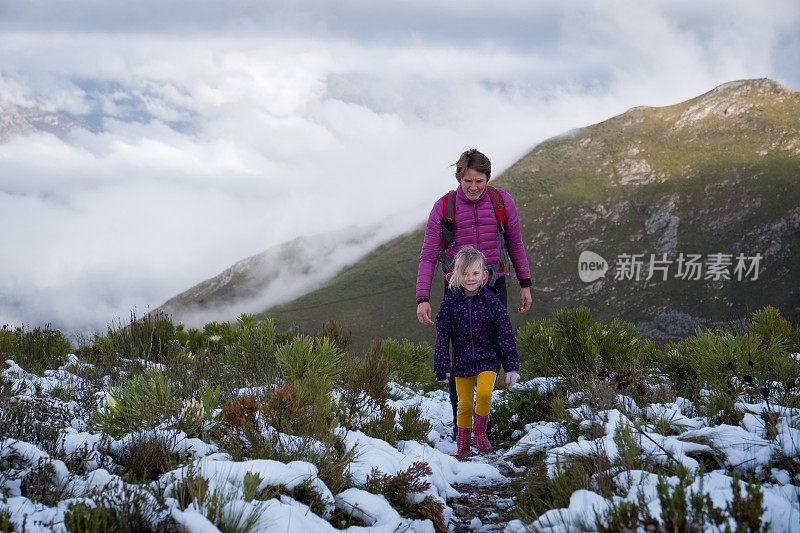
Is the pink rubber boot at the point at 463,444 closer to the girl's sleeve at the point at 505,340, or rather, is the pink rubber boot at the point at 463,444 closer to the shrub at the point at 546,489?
the girl's sleeve at the point at 505,340

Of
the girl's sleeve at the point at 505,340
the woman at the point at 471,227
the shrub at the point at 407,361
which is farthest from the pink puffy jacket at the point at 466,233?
the shrub at the point at 407,361

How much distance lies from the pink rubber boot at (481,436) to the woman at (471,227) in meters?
0.95

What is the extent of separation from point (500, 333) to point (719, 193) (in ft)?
448

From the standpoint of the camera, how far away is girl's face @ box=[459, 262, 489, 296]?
433cm

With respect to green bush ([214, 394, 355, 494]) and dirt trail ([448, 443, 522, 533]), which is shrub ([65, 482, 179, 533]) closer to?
green bush ([214, 394, 355, 494])

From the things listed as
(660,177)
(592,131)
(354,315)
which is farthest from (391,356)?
(592,131)

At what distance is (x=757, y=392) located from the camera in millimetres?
3465

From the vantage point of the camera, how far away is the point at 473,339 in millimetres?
4422

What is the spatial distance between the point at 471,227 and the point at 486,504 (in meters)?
2.35

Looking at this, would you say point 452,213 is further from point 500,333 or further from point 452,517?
point 452,517

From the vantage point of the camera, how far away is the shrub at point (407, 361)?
814 centimetres

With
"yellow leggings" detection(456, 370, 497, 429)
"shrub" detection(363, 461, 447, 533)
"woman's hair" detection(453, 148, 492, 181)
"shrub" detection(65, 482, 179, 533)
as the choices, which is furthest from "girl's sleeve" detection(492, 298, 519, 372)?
"shrub" detection(65, 482, 179, 533)

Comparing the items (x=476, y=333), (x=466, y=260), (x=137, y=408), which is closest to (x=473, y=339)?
(x=476, y=333)

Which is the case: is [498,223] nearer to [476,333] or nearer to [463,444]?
[476,333]
